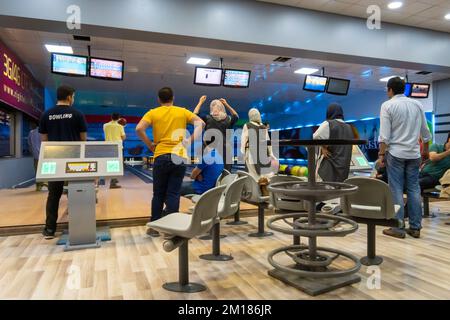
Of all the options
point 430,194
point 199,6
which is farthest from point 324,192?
point 199,6

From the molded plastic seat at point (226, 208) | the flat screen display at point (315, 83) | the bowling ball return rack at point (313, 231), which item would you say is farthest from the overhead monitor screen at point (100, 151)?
the flat screen display at point (315, 83)

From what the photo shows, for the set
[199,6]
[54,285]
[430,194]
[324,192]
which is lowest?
[54,285]

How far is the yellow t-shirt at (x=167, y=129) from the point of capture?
9.93 feet

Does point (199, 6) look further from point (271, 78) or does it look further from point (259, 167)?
point (271, 78)

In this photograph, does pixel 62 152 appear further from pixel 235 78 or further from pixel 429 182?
pixel 235 78

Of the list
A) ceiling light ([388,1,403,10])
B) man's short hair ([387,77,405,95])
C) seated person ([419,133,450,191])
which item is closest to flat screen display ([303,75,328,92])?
ceiling light ([388,1,403,10])

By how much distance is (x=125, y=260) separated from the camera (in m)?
2.60

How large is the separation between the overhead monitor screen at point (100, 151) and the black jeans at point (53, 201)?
41cm

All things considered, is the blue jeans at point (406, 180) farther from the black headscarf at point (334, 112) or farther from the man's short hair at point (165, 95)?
the man's short hair at point (165, 95)

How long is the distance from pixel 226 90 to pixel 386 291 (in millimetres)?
9361

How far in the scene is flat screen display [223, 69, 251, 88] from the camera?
6602 mm

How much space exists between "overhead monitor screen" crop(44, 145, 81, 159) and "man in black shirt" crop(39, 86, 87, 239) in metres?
0.23

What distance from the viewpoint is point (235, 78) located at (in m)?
6.66

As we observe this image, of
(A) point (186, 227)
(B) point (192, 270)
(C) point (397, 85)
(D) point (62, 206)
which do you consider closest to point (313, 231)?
(A) point (186, 227)
